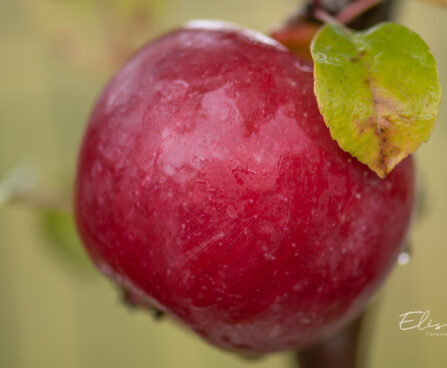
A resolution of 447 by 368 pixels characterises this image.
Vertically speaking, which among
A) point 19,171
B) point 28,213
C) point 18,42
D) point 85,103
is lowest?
point 28,213

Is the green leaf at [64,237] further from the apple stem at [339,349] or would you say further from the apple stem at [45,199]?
the apple stem at [339,349]

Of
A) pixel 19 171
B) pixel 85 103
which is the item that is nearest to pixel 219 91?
pixel 19 171

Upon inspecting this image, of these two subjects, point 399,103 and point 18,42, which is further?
point 18,42

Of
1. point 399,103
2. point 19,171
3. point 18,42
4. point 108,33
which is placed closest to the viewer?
point 399,103

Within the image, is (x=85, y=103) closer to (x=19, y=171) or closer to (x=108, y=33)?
(x=108, y=33)

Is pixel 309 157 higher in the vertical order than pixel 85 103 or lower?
higher

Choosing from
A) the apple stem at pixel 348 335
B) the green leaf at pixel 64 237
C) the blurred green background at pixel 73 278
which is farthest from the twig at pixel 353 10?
the blurred green background at pixel 73 278

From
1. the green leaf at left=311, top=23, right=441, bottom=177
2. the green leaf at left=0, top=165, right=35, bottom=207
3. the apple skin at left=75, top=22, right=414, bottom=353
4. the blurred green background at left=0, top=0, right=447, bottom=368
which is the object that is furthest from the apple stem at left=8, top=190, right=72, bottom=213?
the blurred green background at left=0, top=0, right=447, bottom=368
